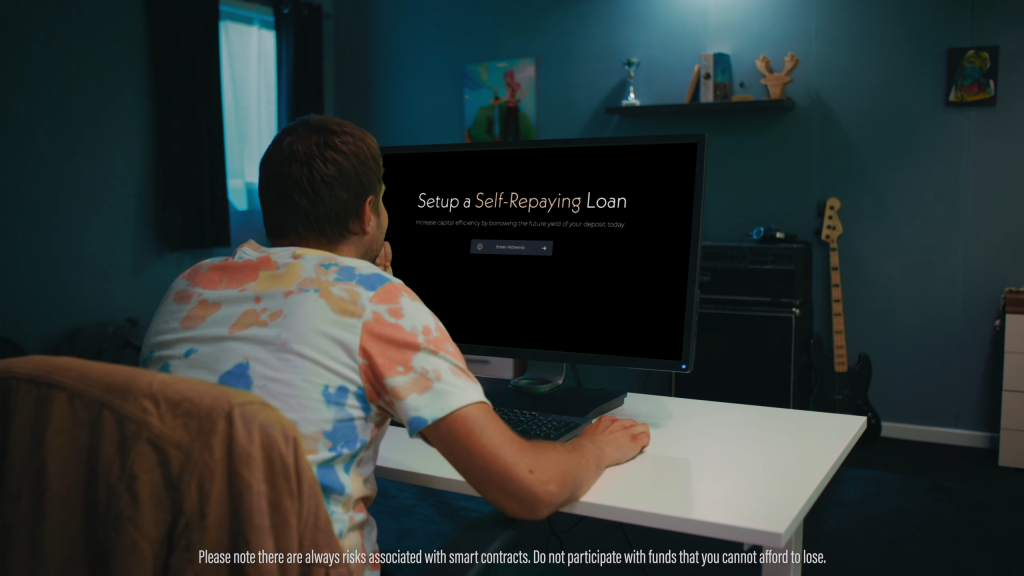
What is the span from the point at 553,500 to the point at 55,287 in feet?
12.0

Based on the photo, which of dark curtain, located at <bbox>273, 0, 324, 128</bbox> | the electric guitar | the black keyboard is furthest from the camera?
dark curtain, located at <bbox>273, 0, 324, 128</bbox>

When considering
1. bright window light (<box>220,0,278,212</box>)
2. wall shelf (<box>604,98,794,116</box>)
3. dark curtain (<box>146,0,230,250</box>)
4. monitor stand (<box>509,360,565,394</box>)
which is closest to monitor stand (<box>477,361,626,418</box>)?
monitor stand (<box>509,360,565,394</box>)

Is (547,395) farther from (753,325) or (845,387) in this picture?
(845,387)

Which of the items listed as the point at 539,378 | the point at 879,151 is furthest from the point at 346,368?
the point at 879,151

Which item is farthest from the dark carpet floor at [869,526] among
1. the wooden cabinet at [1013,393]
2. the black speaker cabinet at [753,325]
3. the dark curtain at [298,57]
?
the dark curtain at [298,57]

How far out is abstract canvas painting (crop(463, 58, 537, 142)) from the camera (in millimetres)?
4672

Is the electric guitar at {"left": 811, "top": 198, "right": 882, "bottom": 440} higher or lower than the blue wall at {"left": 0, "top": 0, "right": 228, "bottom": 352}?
lower

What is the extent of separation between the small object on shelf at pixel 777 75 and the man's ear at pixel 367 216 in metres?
3.31

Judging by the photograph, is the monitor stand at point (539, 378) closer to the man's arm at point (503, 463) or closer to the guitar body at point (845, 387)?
the man's arm at point (503, 463)

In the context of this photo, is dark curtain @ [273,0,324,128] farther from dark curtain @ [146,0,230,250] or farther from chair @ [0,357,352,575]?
chair @ [0,357,352,575]

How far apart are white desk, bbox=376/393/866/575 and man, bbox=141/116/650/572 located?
0.10m

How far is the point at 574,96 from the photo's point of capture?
4559 millimetres

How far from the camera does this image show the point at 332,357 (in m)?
0.92

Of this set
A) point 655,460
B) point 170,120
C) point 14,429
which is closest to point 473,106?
point 170,120
